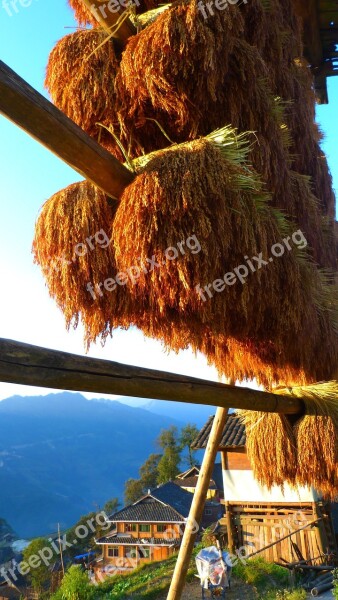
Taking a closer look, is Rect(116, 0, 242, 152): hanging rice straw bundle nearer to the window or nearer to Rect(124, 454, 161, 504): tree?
the window

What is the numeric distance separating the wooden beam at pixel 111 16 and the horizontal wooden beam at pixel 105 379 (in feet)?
3.41

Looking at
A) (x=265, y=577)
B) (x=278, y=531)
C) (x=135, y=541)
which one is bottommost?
(x=135, y=541)

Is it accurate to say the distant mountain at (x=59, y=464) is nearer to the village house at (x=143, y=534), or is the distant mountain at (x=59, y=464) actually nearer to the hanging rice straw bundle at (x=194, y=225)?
the village house at (x=143, y=534)

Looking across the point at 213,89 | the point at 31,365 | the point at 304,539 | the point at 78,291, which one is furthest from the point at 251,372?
the point at 304,539

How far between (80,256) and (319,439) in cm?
145

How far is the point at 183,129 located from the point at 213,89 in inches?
6.2

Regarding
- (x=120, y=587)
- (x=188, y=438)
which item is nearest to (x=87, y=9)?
(x=120, y=587)

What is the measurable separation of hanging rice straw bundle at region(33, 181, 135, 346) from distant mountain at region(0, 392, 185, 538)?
294 ft

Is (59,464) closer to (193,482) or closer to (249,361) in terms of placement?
(193,482)

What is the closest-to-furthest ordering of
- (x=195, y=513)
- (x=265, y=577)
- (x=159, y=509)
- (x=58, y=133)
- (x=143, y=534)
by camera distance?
1. (x=58, y=133)
2. (x=195, y=513)
3. (x=265, y=577)
4. (x=143, y=534)
5. (x=159, y=509)

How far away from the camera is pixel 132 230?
3.73ft

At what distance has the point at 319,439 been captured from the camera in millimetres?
2078

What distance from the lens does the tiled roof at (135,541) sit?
69.1 feet

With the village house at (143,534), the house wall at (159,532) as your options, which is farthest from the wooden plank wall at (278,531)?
the house wall at (159,532)
